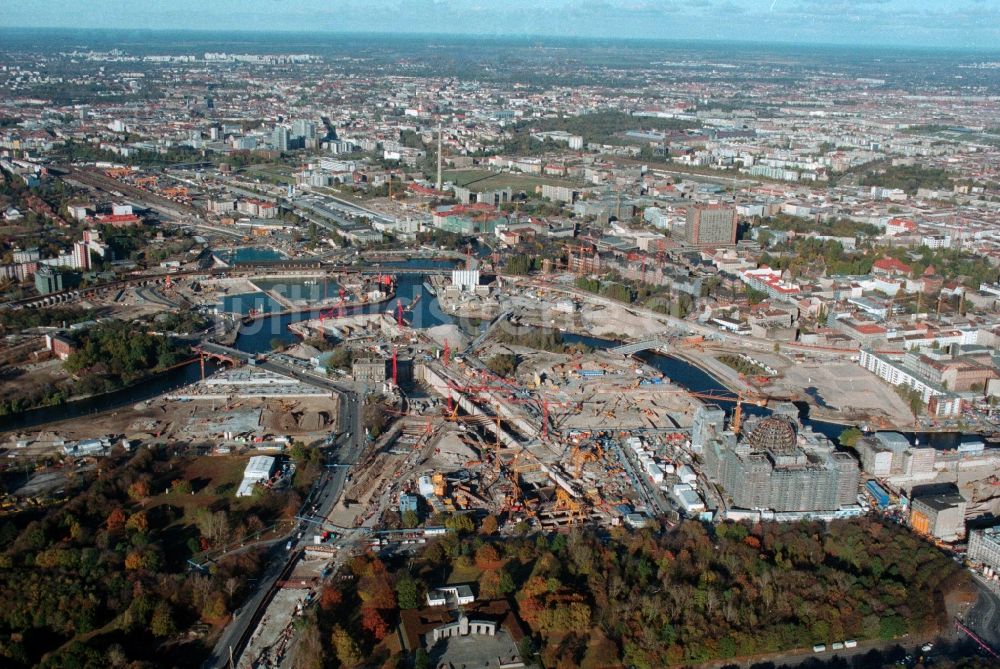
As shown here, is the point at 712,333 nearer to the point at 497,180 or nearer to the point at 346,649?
the point at 346,649

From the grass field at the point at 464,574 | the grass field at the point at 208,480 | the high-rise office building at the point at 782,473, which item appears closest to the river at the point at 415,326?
the high-rise office building at the point at 782,473

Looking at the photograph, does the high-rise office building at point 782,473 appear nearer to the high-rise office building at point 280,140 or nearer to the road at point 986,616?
the road at point 986,616

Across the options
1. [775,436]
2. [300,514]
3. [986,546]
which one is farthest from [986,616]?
[300,514]

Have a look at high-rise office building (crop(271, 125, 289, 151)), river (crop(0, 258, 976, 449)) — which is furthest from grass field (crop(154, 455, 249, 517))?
high-rise office building (crop(271, 125, 289, 151))

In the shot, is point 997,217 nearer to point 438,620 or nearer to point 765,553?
point 765,553

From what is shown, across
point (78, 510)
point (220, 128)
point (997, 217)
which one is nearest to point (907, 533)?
point (78, 510)

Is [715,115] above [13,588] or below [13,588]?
above
